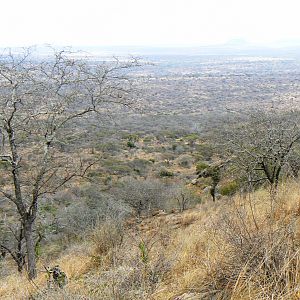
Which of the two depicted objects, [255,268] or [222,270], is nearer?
[255,268]

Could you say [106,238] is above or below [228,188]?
above

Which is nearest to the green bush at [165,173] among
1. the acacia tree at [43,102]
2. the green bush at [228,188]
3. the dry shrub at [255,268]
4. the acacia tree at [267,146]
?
the green bush at [228,188]

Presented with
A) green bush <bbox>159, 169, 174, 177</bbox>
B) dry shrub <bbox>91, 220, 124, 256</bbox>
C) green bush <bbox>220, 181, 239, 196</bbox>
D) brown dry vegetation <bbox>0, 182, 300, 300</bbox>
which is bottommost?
green bush <bbox>159, 169, 174, 177</bbox>

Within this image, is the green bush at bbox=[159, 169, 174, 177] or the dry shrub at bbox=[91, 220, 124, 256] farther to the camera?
the green bush at bbox=[159, 169, 174, 177]

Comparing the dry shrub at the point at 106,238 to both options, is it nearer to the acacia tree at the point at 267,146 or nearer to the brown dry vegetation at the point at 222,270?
the brown dry vegetation at the point at 222,270

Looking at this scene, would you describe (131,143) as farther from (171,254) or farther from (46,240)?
(171,254)

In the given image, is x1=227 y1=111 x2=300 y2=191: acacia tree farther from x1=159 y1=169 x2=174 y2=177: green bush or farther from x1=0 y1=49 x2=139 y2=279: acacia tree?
x1=159 y1=169 x2=174 y2=177: green bush

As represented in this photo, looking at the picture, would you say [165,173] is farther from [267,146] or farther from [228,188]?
[267,146]

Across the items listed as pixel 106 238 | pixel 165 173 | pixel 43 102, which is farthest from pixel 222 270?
pixel 165 173

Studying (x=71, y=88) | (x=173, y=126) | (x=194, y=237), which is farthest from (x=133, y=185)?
(x=173, y=126)

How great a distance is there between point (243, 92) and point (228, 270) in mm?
70884

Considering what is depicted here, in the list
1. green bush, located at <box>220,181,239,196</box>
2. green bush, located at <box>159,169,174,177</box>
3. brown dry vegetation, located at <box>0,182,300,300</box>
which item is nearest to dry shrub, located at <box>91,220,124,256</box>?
brown dry vegetation, located at <box>0,182,300,300</box>

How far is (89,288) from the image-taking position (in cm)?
350

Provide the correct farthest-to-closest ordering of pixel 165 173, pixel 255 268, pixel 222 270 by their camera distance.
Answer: pixel 165 173 < pixel 222 270 < pixel 255 268
